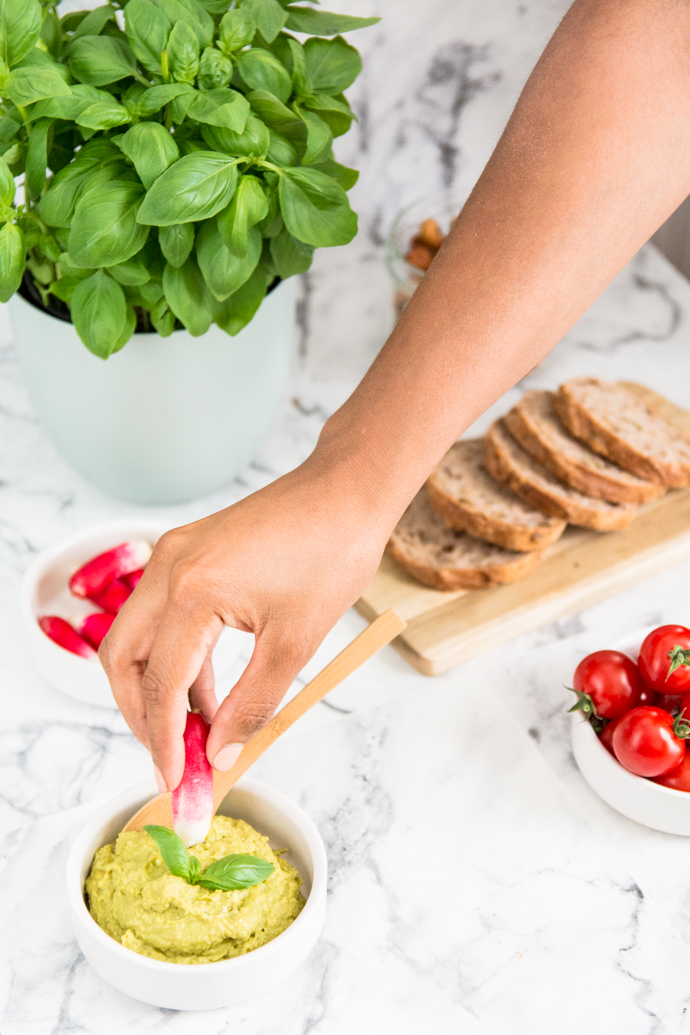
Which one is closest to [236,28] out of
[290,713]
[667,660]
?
[290,713]

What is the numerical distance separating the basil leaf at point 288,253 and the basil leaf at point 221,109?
6.1 inches

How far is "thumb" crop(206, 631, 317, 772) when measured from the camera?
0.83 meters

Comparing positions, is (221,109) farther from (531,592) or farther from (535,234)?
(531,592)

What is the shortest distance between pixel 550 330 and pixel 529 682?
0.49 metres

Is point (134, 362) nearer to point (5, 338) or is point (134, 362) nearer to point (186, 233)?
point (186, 233)

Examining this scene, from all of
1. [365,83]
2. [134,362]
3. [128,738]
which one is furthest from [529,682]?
[365,83]

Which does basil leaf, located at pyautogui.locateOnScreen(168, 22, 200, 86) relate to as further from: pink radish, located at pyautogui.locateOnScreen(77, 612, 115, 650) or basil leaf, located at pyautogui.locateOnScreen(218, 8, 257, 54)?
pink radish, located at pyautogui.locateOnScreen(77, 612, 115, 650)

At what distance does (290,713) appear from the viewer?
3.16 ft

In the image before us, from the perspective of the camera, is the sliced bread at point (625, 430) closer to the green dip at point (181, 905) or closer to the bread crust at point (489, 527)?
the bread crust at point (489, 527)

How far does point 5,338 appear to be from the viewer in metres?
1.67

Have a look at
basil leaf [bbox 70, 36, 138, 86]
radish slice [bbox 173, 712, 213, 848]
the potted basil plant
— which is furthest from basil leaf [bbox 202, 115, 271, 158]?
radish slice [bbox 173, 712, 213, 848]

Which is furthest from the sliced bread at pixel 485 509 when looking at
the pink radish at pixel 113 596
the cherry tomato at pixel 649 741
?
the pink radish at pixel 113 596

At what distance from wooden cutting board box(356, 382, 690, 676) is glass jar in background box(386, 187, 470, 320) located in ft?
1.44

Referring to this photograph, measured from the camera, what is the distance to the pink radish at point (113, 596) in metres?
1.18
